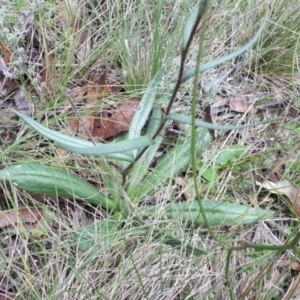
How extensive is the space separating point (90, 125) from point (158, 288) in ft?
1.68

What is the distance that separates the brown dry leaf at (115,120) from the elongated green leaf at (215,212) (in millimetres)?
258

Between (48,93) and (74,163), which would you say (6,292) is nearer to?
(74,163)

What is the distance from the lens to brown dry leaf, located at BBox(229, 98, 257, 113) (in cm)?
143

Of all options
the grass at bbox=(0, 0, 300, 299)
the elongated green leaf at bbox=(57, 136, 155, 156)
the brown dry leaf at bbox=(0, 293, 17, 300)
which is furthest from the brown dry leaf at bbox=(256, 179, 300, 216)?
the brown dry leaf at bbox=(0, 293, 17, 300)

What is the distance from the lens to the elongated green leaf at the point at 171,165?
1176 millimetres

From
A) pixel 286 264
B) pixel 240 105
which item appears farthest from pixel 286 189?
pixel 240 105

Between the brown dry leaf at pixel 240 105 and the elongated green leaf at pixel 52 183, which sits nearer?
the elongated green leaf at pixel 52 183

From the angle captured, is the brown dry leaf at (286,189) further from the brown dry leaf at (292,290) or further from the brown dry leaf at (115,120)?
the brown dry leaf at (115,120)

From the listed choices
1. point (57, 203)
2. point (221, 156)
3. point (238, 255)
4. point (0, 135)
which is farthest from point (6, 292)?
point (221, 156)

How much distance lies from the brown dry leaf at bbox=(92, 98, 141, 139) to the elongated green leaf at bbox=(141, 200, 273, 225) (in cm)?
26

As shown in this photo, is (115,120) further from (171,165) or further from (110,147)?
(110,147)

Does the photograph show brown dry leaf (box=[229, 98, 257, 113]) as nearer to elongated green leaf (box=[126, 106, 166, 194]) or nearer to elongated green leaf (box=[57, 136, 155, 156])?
elongated green leaf (box=[126, 106, 166, 194])

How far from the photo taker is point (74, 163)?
47.8 inches

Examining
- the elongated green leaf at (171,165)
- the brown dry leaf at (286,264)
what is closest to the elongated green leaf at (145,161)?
the elongated green leaf at (171,165)
